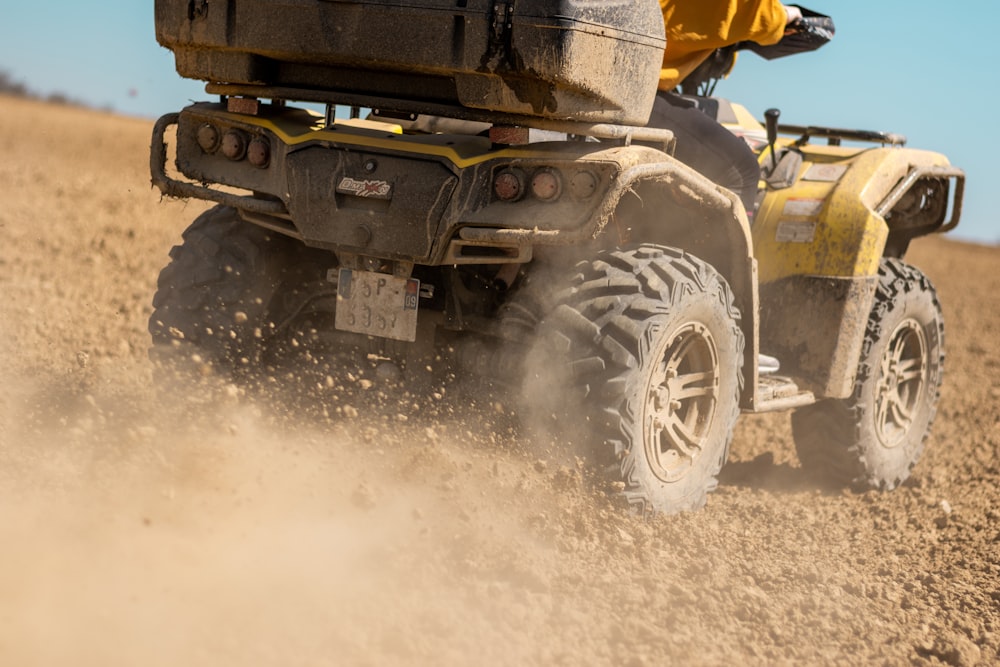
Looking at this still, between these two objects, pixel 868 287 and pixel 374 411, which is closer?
pixel 374 411

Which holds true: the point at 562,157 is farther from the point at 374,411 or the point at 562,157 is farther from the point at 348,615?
the point at 348,615

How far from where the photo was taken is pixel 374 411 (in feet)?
14.9

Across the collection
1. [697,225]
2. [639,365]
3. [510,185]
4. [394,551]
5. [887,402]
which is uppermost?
Result: [510,185]

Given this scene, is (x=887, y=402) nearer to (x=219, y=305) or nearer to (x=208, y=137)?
(x=219, y=305)

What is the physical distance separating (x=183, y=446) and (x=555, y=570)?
4.71 feet

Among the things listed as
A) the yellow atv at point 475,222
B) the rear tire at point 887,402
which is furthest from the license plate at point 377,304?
the rear tire at point 887,402

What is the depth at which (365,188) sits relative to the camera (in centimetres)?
420

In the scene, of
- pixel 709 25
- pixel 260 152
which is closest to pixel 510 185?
pixel 260 152

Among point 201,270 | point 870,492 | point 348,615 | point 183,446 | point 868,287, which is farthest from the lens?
point 870,492

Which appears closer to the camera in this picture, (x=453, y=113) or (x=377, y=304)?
(x=453, y=113)

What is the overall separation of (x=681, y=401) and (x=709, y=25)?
5.20ft

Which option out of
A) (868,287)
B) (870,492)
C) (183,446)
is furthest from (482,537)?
(870,492)

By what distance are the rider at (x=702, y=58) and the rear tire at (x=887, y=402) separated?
4.19 feet

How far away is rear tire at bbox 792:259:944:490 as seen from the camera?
20.5 ft
